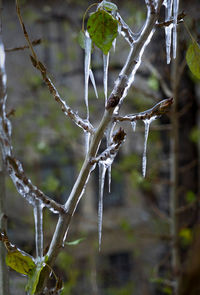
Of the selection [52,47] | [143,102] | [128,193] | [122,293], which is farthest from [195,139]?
[128,193]

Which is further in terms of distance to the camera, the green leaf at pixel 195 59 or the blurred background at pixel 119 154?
the blurred background at pixel 119 154

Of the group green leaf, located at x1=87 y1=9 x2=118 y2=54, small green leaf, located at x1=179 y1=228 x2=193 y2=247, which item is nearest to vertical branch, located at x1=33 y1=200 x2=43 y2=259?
green leaf, located at x1=87 y1=9 x2=118 y2=54

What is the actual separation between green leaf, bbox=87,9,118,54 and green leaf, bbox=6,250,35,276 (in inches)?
11.7

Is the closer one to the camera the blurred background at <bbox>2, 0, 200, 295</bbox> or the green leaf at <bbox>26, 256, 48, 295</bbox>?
the green leaf at <bbox>26, 256, 48, 295</bbox>

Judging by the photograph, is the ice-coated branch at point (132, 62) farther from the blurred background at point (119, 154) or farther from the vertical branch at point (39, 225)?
the blurred background at point (119, 154)

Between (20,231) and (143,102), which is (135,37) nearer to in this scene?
(143,102)

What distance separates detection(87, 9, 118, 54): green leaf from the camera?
0.48 m

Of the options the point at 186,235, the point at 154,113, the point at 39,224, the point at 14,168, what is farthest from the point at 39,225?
the point at 186,235

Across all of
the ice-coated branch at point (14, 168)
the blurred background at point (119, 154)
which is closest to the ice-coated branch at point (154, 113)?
the ice-coated branch at point (14, 168)

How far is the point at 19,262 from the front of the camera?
509 millimetres

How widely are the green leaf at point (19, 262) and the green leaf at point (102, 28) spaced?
0.30m

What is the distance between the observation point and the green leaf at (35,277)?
49 centimetres

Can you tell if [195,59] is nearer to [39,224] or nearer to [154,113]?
[154,113]

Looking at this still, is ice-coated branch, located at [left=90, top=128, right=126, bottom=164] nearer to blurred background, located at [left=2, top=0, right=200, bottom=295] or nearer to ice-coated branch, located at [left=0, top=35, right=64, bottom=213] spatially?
ice-coated branch, located at [left=0, top=35, right=64, bottom=213]
